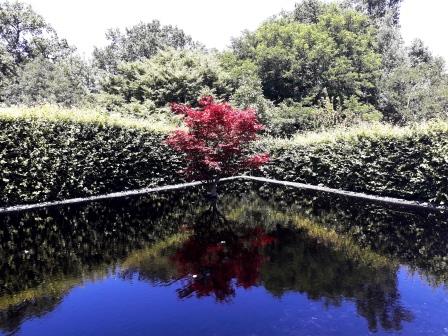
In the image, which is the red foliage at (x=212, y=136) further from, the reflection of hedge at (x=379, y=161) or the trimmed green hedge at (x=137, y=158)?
the reflection of hedge at (x=379, y=161)

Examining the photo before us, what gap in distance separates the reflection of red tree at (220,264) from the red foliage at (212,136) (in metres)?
5.54

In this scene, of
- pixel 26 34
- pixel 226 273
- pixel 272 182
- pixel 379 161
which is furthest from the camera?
pixel 26 34

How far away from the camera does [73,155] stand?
12.5 m

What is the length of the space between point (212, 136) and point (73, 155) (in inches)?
174

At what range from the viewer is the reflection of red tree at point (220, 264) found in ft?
16.8

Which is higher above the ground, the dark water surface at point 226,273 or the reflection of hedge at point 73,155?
the reflection of hedge at point 73,155

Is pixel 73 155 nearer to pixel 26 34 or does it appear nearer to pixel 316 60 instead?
pixel 316 60

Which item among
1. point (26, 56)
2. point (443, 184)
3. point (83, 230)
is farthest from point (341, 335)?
point (26, 56)

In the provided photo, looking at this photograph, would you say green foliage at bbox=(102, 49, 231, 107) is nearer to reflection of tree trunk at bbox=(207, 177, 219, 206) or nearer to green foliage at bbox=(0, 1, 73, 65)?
reflection of tree trunk at bbox=(207, 177, 219, 206)

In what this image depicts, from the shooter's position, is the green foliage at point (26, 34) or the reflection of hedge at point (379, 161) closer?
the reflection of hedge at point (379, 161)

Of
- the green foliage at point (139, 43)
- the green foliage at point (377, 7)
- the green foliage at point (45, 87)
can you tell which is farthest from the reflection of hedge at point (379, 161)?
the green foliage at point (377, 7)

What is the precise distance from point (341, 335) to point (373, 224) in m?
5.30

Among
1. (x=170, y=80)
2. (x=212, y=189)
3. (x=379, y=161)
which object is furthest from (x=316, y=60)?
(x=212, y=189)

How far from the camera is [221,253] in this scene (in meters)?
6.49
